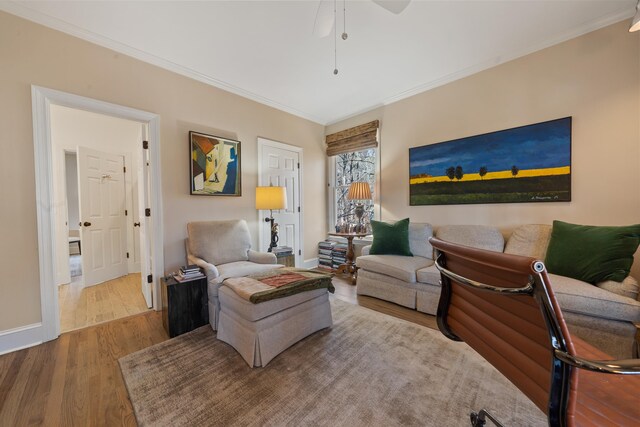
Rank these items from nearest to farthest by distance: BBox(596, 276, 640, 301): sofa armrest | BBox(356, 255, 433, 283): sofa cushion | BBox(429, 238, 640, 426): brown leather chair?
1. BBox(429, 238, 640, 426): brown leather chair
2. BBox(596, 276, 640, 301): sofa armrest
3. BBox(356, 255, 433, 283): sofa cushion

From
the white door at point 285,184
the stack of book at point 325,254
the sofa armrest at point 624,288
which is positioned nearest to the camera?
the sofa armrest at point 624,288

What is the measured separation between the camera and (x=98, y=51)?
222cm

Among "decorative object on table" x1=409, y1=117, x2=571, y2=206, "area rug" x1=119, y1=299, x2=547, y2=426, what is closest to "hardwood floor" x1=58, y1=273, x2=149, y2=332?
"area rug" x1=119, y1=299, x2=547, y2=426

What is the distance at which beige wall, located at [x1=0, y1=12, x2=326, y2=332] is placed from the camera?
1.86 metres

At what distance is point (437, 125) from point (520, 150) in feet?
3.17

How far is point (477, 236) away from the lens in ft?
8.48

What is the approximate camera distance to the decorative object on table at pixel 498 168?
2.30 metres

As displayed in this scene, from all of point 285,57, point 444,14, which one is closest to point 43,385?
point 285,57

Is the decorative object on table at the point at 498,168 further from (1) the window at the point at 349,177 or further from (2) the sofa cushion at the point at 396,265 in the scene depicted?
(2) the sofa cushion at the point at 396,265

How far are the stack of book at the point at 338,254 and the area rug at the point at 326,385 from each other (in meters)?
1.92

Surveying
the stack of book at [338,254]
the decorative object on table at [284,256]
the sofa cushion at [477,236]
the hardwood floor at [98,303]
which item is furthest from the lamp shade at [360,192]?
the hardwood floor at [98,303]

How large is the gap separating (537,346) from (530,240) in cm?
213

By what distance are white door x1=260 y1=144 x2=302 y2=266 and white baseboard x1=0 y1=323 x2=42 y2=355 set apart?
7.27 ft

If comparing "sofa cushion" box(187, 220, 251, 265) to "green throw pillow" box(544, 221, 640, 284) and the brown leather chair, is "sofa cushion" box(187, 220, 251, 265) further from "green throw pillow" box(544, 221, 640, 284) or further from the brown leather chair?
"green throw pillow" box(544, 221, 640, 284)
